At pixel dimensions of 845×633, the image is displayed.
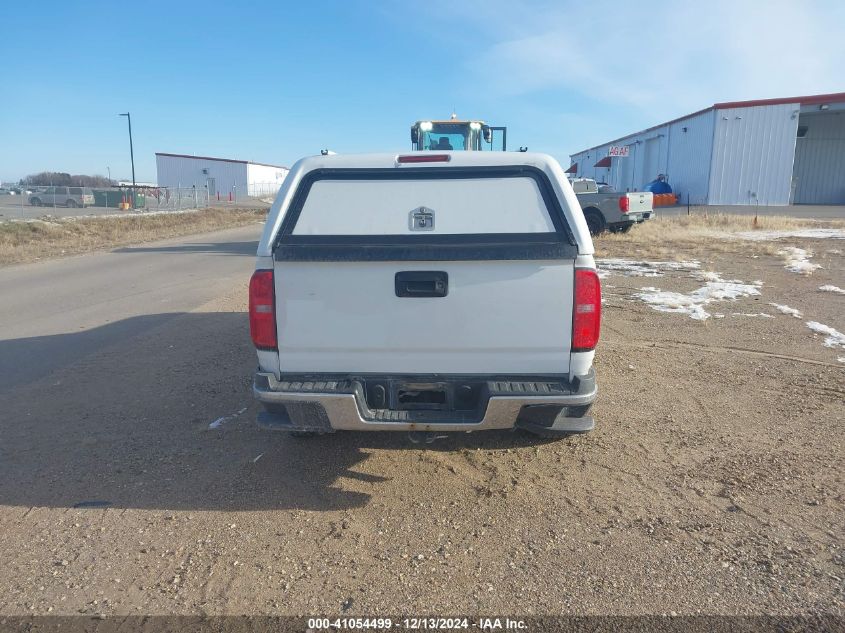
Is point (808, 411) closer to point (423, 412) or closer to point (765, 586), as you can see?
point (765, 586)

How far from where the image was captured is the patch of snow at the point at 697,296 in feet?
30.1

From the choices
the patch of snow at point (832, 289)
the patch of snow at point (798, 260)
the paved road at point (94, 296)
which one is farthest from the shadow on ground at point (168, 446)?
the patch of snow at point (798, 260)

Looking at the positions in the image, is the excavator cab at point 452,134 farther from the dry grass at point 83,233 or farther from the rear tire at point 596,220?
the dry grass at point 83,233

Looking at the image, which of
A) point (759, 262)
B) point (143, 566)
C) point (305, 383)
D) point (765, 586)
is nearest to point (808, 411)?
point (765, 586)

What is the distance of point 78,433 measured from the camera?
4891 mm

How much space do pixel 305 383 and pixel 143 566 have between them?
1219 mm

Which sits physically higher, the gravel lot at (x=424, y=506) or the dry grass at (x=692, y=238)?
the dry grass at (x=692, y=238)

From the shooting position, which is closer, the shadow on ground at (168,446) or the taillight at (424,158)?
the taillight at (424,158)

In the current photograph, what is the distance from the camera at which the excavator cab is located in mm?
14352

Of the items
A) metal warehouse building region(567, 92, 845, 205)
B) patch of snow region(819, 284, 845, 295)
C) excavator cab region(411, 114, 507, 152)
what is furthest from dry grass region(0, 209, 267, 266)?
metal warehouse building region(567, 92, 845, 205)

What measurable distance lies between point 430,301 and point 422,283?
110 mm

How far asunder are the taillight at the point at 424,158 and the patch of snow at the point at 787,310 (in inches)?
272

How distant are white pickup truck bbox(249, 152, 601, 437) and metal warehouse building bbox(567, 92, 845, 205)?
39713mm

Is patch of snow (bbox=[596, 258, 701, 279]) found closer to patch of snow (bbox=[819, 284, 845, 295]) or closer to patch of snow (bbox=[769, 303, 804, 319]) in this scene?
patch of snow (bbox=[819, 284, 845, 295])
